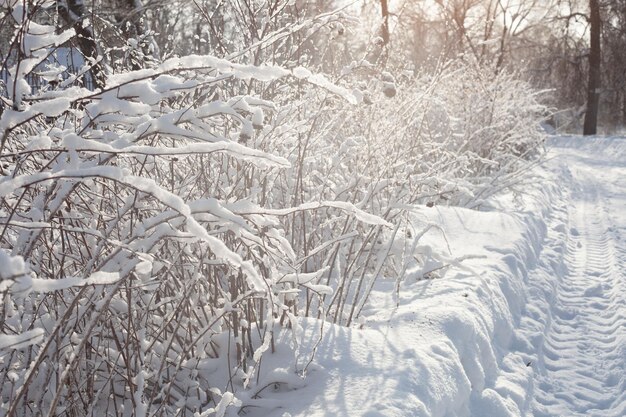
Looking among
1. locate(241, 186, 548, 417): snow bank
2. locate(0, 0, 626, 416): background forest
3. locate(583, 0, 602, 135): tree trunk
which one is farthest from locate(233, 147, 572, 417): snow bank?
locate(583, 0, 602, 135): tree trunk

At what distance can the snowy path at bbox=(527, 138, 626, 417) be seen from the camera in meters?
3.17

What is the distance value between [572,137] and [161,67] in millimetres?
23518

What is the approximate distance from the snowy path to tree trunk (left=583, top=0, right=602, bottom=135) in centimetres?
1758

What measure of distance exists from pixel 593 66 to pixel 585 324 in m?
22.4

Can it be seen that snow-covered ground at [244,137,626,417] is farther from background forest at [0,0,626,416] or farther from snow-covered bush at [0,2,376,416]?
snow-covered bush at [0,2,376,416]

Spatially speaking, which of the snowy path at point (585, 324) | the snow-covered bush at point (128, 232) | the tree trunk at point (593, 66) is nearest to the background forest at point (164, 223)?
the snow-covered bush at point (128, 232)

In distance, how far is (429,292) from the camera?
12.1ft

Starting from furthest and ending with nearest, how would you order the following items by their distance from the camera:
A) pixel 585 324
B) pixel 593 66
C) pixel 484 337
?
pixel 593 66, pixel 585 324, pixel 484 337

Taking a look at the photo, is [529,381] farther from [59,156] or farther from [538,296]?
[59,156]

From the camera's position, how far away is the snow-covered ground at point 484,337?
2322 mm

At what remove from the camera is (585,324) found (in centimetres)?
418

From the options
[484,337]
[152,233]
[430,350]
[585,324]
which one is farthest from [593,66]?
[152,233]

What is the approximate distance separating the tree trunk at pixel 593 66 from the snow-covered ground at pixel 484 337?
19386 millimetres

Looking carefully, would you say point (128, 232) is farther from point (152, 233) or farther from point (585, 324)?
point (585, 324)
